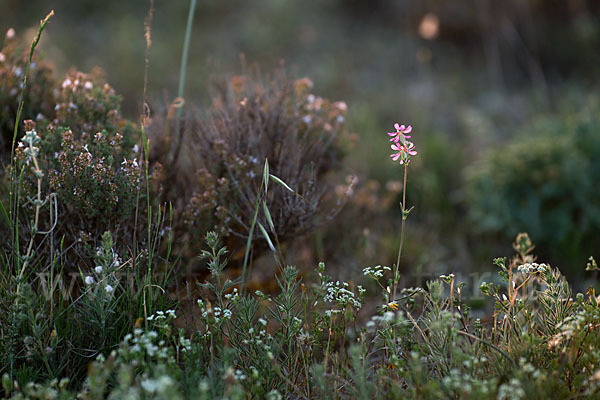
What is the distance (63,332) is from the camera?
202cm

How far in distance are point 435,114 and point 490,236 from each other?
235cm

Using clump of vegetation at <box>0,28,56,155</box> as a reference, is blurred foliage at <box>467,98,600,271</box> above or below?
below

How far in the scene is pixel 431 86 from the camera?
20.7 feet

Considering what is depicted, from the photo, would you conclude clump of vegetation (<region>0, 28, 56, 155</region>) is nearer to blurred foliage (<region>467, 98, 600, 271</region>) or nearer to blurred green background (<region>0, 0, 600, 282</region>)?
blurred green background (<region>0, 0, 600, 282</region>)

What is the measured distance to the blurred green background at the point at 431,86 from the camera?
11.8 feet

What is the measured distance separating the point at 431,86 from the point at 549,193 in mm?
3018

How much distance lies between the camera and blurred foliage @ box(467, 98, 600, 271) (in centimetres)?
354

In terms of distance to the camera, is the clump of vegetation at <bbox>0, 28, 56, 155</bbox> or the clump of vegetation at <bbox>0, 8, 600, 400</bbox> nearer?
the clump of vegetation at <bbox>0, 8, 600, 400</bbox>

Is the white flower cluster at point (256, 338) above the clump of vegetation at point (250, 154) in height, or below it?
below

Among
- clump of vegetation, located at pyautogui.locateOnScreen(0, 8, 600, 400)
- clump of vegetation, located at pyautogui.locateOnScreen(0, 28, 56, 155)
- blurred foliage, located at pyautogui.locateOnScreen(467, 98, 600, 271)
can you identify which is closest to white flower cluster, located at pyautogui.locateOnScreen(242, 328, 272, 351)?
clump of vegetation, located at pyautogui.locateOnScreen(0, 8, 600, 400)

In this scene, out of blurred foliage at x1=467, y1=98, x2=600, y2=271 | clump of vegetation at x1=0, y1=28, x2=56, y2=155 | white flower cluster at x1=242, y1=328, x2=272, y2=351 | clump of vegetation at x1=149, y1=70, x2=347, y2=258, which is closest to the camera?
white flower cluster at x1=242, y1=328, x2=272, y2=351

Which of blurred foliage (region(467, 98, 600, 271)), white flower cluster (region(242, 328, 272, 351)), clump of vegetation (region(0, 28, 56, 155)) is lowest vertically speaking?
white flower cluster (region(242, 328, 272, 351))

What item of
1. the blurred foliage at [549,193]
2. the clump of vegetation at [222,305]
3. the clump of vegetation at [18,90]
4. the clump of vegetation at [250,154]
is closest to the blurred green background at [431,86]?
the blurred foliage at [549,193]

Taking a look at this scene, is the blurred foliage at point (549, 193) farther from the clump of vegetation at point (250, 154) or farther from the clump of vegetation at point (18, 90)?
the clump of vegetation at point (18, 90)
